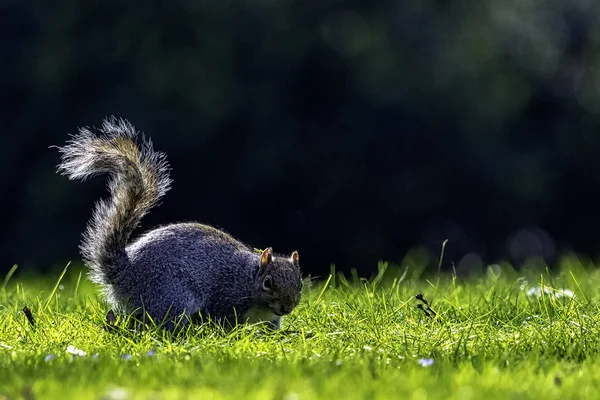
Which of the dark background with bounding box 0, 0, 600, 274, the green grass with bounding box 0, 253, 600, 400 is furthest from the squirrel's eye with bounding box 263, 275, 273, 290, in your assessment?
the dark background with bounding box 0, 0, 600, 274

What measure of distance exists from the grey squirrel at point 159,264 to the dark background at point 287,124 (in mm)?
10067

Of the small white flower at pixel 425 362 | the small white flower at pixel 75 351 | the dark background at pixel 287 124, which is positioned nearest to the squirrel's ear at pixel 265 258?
the small white flower at pixel 75 351

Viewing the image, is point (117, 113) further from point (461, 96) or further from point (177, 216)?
point (461, 96)

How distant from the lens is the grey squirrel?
513 cm

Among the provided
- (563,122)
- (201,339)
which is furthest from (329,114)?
(201,339)

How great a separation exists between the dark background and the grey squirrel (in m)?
10.1

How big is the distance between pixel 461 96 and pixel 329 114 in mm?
2174

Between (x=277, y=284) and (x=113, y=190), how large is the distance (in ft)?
3.37

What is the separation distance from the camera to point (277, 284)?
5.14 metres

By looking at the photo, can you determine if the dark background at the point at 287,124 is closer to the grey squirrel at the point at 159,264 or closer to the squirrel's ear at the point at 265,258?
the grey squirrel at the point at 159,264

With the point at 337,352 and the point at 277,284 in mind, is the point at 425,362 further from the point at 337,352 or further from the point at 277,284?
the point at 277,284

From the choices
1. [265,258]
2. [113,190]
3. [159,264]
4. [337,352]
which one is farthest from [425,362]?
[113,190]

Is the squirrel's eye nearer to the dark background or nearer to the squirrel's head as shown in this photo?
the squirrel's head

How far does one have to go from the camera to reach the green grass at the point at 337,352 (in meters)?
3.38
